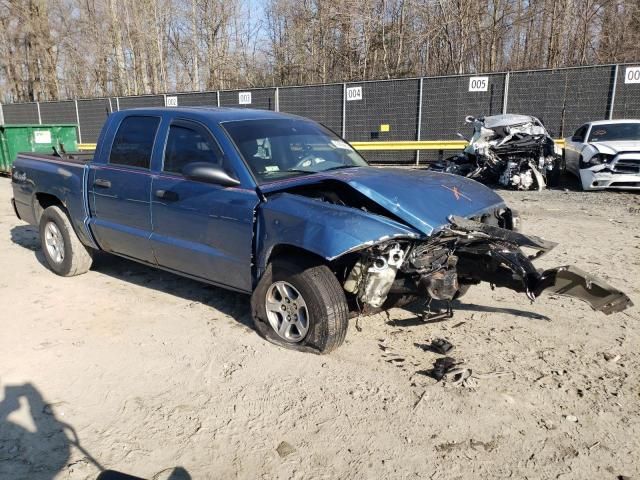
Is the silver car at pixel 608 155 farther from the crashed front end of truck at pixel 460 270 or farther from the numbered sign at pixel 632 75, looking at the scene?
the crashed front end of truck at pixel 460 270

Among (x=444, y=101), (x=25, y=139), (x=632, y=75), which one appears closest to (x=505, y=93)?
(x=444, y=101)

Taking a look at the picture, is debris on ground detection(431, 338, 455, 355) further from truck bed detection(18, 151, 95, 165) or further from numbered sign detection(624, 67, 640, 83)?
numbered sign detection(624, 67, 640, 83)

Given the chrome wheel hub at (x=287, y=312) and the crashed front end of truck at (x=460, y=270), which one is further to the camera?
the chrome wheel hub at (x=287, y=312)

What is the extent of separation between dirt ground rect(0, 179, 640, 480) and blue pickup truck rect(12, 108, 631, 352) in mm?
413

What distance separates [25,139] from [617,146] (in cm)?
1539

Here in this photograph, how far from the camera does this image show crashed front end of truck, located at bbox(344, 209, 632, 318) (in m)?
3.55

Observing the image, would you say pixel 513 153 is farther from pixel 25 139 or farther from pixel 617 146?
pixel 25 139

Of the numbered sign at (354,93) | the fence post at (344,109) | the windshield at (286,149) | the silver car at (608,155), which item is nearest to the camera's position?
the windshield at (286,149)

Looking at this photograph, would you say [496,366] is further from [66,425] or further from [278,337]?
[66,425]

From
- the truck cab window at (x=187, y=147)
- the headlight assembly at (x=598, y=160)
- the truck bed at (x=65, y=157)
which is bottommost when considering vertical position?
the headlight assembly at (x=598, y=160)

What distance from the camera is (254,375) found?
366cm

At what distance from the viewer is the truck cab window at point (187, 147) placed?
4.35 m

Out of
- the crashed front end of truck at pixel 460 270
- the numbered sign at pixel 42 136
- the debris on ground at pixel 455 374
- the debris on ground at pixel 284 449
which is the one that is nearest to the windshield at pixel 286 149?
the crashed front end of truck at pixel 460 270

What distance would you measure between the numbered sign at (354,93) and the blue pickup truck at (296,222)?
11.8 m
